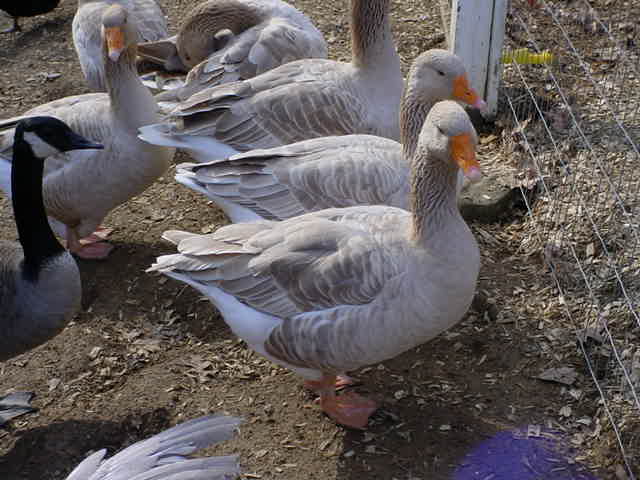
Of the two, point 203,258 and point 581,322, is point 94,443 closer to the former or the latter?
point 203,258

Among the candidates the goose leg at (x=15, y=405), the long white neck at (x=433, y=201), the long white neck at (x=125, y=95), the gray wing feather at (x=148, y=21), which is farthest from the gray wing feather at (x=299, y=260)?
the gray wing feather at (x=148, y=21)

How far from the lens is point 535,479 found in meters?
3.48

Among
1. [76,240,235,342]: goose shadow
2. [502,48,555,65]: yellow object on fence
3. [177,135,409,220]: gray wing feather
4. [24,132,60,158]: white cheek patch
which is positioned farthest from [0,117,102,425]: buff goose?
[502,48,555,65]: yellow object on fence

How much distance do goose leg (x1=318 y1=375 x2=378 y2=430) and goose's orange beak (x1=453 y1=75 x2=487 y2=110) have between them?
64.8 inches

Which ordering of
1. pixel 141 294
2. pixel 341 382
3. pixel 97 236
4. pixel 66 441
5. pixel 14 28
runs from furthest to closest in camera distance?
pixel 14 28
pixel 97 236
pixel 141 294
pixel 341 382
pixel 66 441

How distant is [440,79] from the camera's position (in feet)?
13.7

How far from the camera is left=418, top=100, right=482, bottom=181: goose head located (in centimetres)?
324

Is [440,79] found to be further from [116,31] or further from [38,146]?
[38,146]

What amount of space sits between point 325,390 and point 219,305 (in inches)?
25.8

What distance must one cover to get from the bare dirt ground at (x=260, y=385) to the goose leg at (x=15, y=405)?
7cm

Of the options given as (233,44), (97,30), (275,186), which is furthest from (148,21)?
(275,186)

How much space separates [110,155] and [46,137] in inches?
30.3

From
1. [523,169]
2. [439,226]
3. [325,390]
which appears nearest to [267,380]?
[325,390]

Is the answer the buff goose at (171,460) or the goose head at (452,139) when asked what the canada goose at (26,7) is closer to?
the goose head at (452,139)
